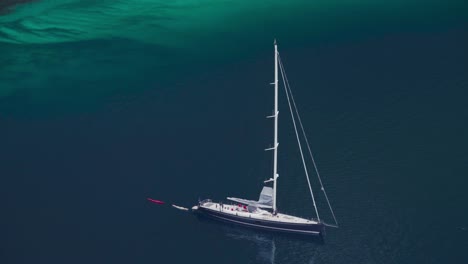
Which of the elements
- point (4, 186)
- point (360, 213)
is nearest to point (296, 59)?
point (360, 213)

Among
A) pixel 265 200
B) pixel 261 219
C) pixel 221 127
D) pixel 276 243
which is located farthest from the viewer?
pixel 221 127

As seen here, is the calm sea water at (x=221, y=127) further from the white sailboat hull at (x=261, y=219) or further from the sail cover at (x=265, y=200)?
the sail cover at (x=265, y=200)

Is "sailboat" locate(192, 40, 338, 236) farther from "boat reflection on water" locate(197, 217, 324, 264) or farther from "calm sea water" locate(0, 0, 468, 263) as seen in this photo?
"calm sea water" locate(0, 0, 468, 263)

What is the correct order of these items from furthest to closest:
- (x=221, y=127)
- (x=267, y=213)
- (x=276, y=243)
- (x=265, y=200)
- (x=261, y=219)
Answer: (x=221, y=127) < (x=265, y=200) < (x=267, y=213) < (x=261, y=219) < (x=276, y=243)

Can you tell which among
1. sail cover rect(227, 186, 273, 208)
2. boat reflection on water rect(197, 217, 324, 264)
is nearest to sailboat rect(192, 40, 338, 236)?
sail cover rect(227, 186, 273, 208)

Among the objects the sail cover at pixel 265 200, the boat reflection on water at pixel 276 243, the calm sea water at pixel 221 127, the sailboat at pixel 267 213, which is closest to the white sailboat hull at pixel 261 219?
the sailboat at pixel 267 213

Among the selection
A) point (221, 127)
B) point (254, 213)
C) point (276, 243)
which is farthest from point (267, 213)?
point (221, 127)

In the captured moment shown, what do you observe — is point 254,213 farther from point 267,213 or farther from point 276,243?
point 276,243
